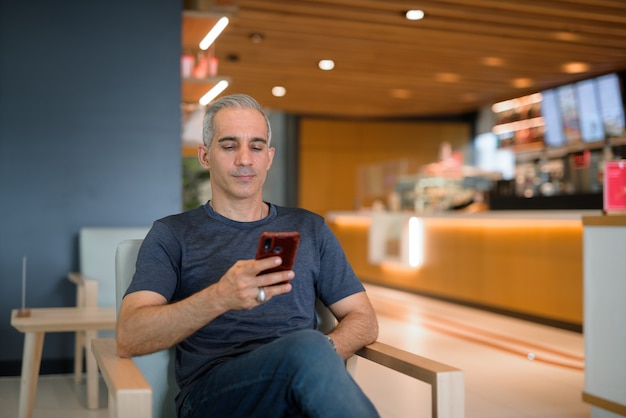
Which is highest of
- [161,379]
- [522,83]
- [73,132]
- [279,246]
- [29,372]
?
[522,83]

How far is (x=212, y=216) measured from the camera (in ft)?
6.46

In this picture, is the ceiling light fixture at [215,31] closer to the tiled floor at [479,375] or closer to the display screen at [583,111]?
the tiled floor at [479,375]

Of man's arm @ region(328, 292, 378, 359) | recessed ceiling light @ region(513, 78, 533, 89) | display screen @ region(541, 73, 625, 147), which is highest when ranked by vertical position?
recessed ceiling light @ region(513, 78, 533, 89)

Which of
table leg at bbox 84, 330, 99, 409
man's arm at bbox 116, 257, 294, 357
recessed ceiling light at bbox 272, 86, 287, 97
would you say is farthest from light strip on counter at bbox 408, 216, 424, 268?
man's arm at bbox 116, 257, 294, 357

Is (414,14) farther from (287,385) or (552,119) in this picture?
(287,385)

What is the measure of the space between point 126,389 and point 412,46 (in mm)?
5724

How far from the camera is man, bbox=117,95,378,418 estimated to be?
A: 155 cm

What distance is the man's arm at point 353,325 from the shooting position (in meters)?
1.89

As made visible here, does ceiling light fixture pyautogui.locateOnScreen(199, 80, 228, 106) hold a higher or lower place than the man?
higher

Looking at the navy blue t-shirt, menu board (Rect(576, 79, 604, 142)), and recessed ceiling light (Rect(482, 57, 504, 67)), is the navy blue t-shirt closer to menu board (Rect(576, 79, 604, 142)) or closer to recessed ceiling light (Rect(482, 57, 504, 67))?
recessed ceiling light (Rect(482, 57, 504, 67))

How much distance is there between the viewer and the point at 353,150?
39.0 ft

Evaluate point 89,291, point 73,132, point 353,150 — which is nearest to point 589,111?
point 353,150

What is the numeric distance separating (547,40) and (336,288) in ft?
16.7

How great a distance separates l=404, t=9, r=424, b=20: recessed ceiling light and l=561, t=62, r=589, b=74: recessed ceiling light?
2452 millimetres
